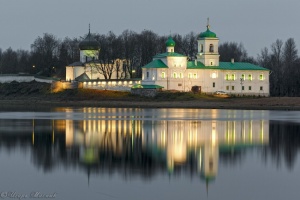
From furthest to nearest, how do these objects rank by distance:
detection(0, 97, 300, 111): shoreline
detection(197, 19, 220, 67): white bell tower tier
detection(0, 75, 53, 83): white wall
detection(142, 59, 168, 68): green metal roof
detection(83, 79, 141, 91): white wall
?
detection(0, 75, 53, 83): white wall < detection(197, 19, 220, 67): white bell tower tier < detection(83, 79, 141, 91): white wall < detection(142, 59, 168, 68): green metal roof < detection(0, 97, 300, 111): shoreline

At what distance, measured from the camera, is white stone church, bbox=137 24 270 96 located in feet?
248

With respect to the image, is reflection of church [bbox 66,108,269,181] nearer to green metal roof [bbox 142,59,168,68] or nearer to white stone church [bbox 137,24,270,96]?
green metal roof [bbox 142,59,168,68]

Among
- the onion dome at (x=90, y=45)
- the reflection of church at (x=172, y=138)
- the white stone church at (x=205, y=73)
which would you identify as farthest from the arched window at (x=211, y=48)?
the reflection of church at (x=172, y=138)

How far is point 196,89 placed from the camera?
76.6 meters

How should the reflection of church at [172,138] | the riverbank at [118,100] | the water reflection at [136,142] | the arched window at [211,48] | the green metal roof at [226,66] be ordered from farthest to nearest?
the arched window at [211,48], the green metal roof at [226,66], the riverbank at [118,100], the reflection of church at [172,138], the water reflection at [136,142]

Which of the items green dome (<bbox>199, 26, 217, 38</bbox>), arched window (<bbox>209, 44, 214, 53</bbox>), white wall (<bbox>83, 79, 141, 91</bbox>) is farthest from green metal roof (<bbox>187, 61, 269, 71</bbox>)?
white wall (<bbox>83, 79, 141, 91</bbox>)

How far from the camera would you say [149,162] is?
2359 cm

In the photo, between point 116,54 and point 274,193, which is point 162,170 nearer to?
point 274,193

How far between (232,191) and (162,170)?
3.41 m

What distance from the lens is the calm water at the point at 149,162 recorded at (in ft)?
62.3

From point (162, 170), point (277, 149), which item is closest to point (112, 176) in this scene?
point (162, 170)

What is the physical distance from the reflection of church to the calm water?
4 cm

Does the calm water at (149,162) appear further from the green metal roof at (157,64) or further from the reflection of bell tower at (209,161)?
the green metal roof at (157,64)

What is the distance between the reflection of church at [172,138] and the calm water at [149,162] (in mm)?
37
